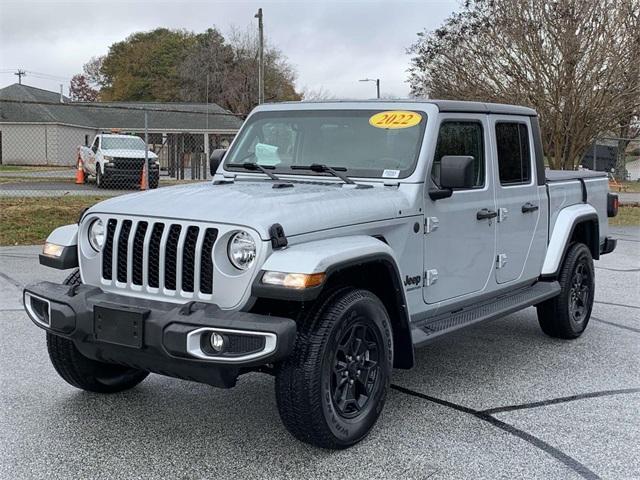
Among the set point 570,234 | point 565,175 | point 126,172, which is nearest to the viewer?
point 570,234

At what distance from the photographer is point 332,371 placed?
380cm

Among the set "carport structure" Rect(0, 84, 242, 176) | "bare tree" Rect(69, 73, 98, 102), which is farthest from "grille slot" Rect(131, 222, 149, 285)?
"bare tree" Rect(69, 73, 98, 102)

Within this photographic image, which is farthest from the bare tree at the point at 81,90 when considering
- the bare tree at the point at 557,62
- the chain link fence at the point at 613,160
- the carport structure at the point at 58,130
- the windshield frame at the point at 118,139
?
the bare tree at the point at 557,62

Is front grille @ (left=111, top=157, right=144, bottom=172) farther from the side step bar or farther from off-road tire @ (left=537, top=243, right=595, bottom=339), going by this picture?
the side step bar

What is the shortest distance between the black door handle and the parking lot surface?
115 cm

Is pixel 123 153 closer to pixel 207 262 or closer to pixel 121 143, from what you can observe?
pixel 121 143

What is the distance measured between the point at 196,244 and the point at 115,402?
1561 mm

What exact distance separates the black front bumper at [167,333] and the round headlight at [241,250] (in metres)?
0.24

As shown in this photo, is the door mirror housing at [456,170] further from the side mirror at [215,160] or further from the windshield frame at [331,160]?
the side mirror at [215,160]

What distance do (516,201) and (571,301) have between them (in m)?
1.29

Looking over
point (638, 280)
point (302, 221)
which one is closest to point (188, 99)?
point (638, 280)

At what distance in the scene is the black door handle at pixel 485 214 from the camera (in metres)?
5.09

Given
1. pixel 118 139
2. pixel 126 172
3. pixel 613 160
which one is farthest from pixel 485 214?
pixel 613 160

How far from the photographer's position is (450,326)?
4.72m
